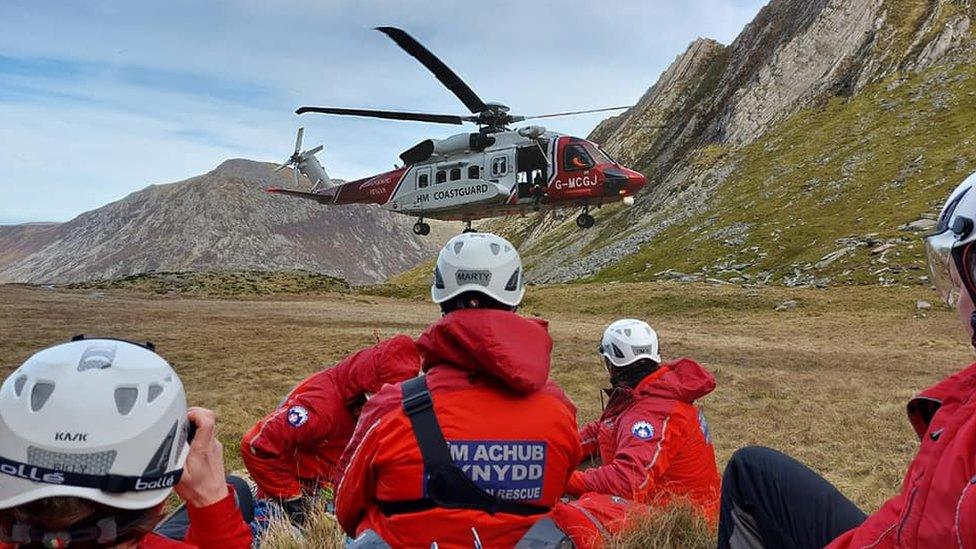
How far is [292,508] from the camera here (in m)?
4.76

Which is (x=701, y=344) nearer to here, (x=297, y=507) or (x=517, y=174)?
(x=517, y=174)

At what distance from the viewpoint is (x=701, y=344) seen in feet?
57.1

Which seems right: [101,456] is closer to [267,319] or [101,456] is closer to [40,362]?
[40,362]

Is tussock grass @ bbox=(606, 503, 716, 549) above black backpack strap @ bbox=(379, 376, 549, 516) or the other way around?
the other way around

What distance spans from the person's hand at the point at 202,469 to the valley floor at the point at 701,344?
594cm

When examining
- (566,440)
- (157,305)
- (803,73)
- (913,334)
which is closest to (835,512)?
(566,440)

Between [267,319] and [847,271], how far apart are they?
24.4 metres

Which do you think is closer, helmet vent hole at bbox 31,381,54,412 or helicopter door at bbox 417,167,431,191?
helmet vent hole at bbox 31,381,54,412

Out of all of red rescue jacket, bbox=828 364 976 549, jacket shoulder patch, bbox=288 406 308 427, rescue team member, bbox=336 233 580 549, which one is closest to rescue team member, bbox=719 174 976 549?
red rescue jacket, bbox=828 364 976 549

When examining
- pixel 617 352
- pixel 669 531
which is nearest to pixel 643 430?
pixel 669 531

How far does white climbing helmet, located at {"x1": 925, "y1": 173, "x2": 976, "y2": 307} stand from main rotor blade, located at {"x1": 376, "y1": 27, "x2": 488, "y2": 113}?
12.6m

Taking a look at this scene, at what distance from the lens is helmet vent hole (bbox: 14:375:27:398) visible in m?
1.96

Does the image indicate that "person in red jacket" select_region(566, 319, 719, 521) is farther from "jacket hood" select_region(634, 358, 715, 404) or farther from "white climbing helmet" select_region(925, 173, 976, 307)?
"white climbing helmet" select_region(925, 173, 976, 307)

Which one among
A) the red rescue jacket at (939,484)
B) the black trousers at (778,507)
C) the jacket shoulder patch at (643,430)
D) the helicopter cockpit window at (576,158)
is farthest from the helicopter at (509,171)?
the red rescue jacket at (939,484)
